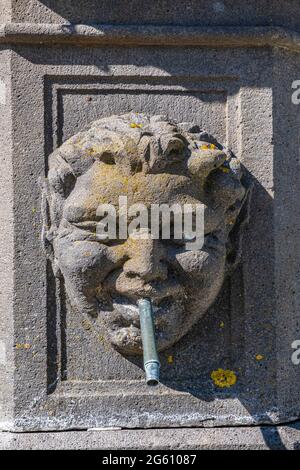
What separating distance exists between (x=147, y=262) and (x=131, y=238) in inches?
3.8

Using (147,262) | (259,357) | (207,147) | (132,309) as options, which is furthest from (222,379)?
(207,147)

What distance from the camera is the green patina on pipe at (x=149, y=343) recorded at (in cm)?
304

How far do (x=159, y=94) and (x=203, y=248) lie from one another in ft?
1.83

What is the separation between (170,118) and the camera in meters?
3.48

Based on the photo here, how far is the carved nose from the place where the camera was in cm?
324

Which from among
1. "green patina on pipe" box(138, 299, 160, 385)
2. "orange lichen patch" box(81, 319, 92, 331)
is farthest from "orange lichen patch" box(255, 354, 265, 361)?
"orange lichen patch" box(81, 319, 92, 331)

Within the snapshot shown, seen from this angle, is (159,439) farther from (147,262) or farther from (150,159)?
Answer: (150,159)

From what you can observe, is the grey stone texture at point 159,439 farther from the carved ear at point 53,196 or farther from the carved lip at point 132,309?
the carved ear at point 53,196

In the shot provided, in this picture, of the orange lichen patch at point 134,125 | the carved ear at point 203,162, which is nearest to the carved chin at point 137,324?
the carved ear at point 203,162

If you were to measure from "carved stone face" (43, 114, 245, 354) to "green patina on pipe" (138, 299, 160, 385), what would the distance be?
0.18ft

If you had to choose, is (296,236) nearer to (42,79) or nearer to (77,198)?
(77,198)

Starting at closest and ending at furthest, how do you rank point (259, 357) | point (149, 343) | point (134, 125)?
point (149, 343) → point (134, 125) → point (259, 357)

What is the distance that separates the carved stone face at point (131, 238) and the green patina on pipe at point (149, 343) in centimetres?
6

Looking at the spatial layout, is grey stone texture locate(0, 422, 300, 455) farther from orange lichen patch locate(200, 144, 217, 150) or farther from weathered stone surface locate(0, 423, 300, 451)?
orange lichen patch locate(200, 144, 217, 150)
